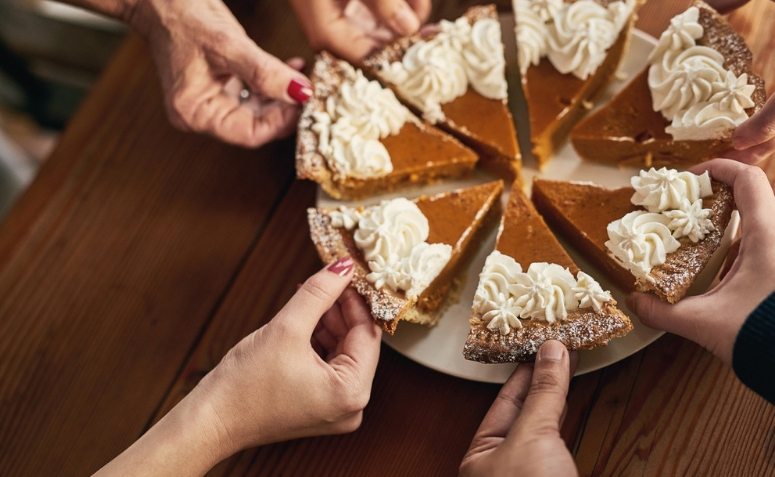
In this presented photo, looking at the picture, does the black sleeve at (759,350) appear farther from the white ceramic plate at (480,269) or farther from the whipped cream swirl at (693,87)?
the whipped cream swirl at (693,87)

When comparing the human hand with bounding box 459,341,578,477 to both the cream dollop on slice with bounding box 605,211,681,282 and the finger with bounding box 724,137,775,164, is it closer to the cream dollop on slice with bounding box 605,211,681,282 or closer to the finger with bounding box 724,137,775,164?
the cream dollop on slice with bounding box 605,211,681,282

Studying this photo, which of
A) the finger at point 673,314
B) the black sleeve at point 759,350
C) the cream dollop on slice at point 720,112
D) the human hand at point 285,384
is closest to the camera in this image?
the black sleeve at point 759,350

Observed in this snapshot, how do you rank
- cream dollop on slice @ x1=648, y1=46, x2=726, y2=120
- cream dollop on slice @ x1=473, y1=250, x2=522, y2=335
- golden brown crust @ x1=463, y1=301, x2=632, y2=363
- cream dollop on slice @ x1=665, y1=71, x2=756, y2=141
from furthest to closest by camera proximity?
cream dollop on slice @ x1=648, y1=46, x2=726, y2=120, cream dollop on slice @ x1=665, y1=71, x2=756, y2=141, cream dollop on slice @ x1=473, y1=250, x2=522, y2=335, golden brown crust @ x1=463, y1=301, x2=632, y2=363

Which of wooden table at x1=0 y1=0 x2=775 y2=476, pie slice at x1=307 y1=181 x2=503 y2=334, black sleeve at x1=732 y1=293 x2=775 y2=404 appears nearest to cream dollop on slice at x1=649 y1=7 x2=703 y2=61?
wooden table at x1=0 y1=0 x2=775 y2=476

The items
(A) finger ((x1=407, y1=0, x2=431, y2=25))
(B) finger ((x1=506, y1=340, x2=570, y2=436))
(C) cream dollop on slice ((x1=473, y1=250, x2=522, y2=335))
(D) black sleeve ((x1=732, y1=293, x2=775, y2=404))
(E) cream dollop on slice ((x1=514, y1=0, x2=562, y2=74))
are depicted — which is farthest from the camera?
(A) finger ((x1=407, y1=0, x2=431, y2=25))

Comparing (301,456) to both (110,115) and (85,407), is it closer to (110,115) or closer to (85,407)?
(85,407)

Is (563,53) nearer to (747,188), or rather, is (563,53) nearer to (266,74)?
(747,188)

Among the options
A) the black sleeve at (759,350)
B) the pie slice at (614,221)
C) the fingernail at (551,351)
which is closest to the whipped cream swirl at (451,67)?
the pie slice at (614,221)
